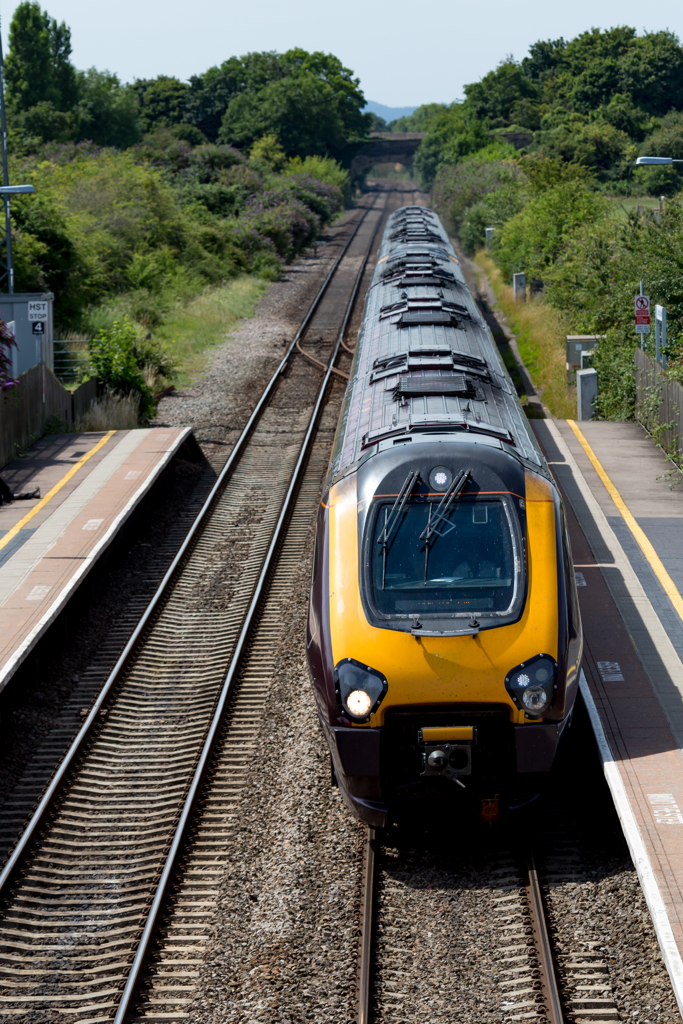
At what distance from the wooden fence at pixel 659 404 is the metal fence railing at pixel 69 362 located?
→ 1165 cm

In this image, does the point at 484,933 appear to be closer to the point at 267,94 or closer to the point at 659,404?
the point at 659,404

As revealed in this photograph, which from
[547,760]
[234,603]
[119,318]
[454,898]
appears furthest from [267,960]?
[119,318]

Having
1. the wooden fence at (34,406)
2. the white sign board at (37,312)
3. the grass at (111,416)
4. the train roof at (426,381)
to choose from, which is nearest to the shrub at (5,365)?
the wooden fence at (34,406)

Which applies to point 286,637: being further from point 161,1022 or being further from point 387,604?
point 161,1022

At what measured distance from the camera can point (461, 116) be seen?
8781cm

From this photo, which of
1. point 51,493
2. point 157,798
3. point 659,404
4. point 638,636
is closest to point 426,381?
point 638,636

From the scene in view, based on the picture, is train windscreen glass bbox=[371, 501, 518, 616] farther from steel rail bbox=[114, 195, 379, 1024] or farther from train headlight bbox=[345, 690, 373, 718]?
steel rail bbox=[114, 195, 379, 1024]

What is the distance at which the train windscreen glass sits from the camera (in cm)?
729

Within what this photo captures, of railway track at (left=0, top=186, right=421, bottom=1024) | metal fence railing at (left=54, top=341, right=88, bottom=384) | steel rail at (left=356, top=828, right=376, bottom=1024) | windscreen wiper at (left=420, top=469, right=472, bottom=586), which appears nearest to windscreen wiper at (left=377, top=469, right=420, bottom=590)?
windscreen wiper at (left=420, top=469, right=472, bottom=586)

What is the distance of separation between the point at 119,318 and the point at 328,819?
68.9 feet

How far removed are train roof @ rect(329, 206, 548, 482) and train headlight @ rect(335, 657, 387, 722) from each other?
2185mm

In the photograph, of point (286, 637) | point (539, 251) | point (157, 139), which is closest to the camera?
point (286, 637)

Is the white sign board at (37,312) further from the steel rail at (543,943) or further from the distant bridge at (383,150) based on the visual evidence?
the distant bridge at (383,150)

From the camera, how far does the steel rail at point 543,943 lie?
580 cm
